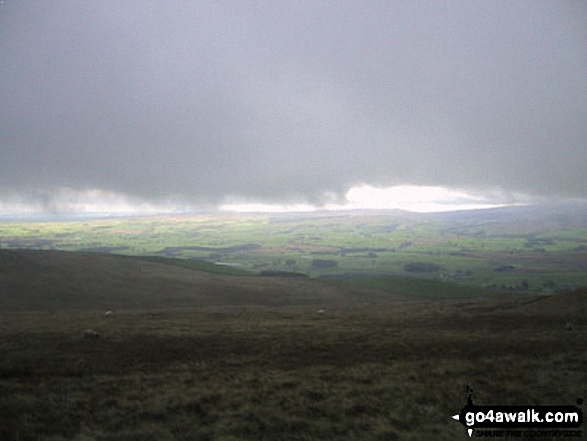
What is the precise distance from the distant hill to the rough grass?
28211mm

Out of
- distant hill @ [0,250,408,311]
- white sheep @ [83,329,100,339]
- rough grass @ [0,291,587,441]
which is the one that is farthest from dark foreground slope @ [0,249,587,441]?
distant hill @ [0,250,408,311]

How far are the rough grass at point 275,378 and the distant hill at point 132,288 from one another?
92.6ft

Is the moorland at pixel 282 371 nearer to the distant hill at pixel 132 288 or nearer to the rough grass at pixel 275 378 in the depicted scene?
the rough grass at pixel 275 378

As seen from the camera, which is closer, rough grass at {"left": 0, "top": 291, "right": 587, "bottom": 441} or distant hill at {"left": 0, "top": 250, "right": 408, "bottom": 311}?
rough grass at {"left": 0, "top": 291, "right": 587, "bottom": 441}

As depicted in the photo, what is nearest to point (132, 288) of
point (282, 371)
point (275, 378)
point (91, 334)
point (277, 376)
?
point (91, 334)

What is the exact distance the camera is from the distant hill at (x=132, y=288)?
2163 inches

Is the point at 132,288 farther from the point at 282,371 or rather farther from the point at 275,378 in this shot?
the point at 275,378

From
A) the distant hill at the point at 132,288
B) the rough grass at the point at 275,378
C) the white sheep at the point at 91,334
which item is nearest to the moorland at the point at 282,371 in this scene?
the rough grass at the point at 275,378

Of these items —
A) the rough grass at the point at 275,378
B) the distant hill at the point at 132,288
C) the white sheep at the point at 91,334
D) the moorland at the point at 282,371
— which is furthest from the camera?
the distant hill at the point at 132,288

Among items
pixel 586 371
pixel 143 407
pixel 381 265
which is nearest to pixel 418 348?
pixel 586 371

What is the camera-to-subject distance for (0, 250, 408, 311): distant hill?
54.9 metres

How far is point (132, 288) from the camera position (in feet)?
215

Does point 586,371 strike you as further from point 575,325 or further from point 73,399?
point 73,399

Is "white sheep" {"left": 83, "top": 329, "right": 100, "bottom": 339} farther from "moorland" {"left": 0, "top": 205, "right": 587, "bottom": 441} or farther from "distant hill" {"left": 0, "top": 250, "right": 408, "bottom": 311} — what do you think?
"distant hill" {"left": 0, "top": 250, "right": 408, "bottom": 311}
